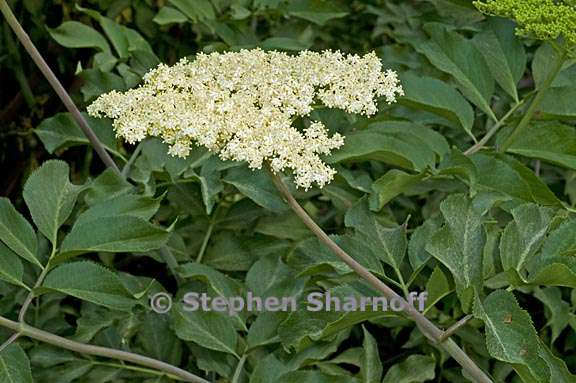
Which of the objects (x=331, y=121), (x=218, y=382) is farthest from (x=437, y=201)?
(x=218, y=382)

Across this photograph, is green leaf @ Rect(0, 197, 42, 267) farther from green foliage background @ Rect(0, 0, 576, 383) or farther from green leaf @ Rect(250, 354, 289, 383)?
green leaf @ Rect(250, 354, 289, 383)

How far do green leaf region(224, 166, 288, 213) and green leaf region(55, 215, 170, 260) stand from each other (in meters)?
0.24

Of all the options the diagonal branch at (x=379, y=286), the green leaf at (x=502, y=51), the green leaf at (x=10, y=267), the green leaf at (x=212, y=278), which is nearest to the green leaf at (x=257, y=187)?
the green leaf at (x=212, y=278)

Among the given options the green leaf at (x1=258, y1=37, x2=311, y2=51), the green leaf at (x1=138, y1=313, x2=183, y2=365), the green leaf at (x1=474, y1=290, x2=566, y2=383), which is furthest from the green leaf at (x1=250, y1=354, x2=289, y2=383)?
the green leaf at (x1=258, y1=37, x2=311, y2=51)

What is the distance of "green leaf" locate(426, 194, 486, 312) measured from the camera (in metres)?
1.22

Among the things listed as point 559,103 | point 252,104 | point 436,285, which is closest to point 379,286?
point 436,285

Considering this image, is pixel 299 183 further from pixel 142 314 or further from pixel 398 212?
pixel 398 212

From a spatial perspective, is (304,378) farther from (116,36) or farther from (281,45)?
(116,36)

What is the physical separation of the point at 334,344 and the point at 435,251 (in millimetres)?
281

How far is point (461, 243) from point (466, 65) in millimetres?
475

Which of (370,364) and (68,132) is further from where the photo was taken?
(68,132)

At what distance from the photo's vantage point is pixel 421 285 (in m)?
1.76

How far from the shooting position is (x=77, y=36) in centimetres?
189

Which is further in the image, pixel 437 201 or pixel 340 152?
pixel 437 201
